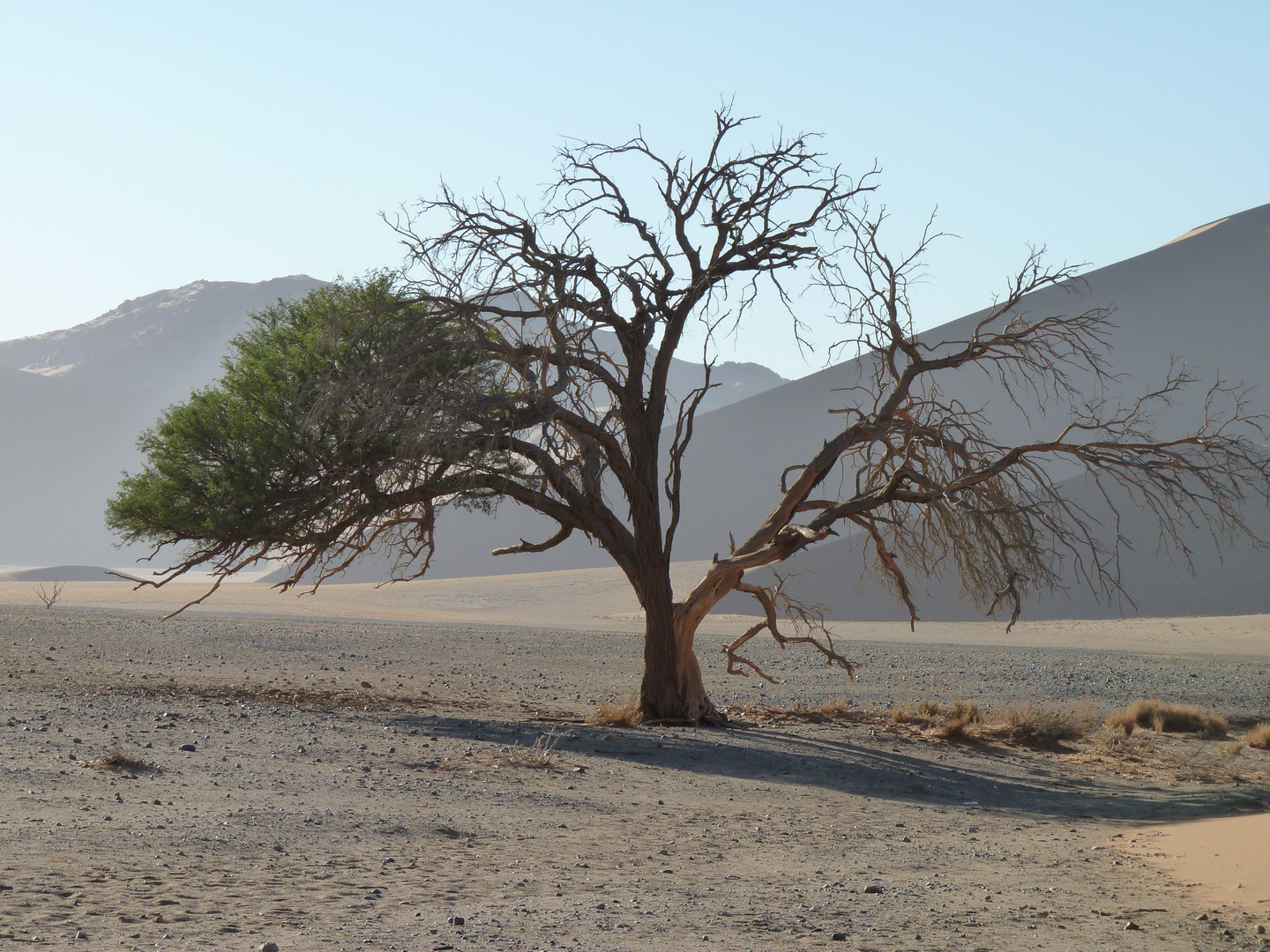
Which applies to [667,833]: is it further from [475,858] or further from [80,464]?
[80,464]

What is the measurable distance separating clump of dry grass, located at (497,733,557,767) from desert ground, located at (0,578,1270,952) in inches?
1.6

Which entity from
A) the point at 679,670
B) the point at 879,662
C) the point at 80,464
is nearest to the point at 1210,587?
the point at 879,662

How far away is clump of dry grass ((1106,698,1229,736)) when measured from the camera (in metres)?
16.4

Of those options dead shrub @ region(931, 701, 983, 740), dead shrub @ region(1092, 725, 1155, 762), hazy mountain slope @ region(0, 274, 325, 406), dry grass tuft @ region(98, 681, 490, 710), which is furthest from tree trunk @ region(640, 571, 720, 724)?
hazy mountain slope @ region(0, 274, 325, 406)

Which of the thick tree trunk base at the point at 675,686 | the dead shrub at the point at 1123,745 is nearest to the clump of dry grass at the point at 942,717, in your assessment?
the dead shrub at the point at 1123,745

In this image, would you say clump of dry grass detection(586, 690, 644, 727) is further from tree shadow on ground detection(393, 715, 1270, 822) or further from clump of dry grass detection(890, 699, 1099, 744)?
clump of dry grass detection(890, 699, 1099, 744)

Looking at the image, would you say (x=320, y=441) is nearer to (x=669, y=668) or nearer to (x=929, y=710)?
(x=669, y=668)

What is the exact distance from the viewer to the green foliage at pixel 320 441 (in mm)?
12359

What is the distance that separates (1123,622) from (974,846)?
35.9 m

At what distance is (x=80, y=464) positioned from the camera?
130 meters

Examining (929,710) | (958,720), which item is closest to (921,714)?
(929,710)

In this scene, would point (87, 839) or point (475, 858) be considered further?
point (475, 858)

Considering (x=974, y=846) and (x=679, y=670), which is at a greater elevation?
(x=679, y=670)

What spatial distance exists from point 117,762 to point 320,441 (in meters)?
5.64
